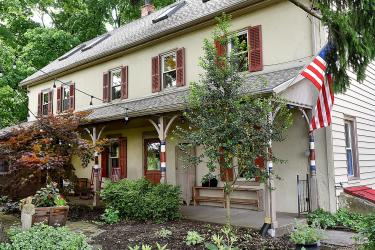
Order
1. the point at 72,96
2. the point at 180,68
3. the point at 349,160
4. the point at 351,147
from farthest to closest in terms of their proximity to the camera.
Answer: the point at 72,96, the point at 180,68, the point at 351,147, the point at 349,160

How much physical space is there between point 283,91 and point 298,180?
7.47 feet

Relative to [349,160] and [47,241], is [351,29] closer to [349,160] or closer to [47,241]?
[47,241]

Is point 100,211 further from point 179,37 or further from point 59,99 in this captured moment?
point 59,99

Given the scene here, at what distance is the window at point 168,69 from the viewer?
508 inches

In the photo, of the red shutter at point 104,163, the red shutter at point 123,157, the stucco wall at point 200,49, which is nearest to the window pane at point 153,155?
the red shutter at point 123,157

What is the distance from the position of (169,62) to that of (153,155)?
340 centimetres

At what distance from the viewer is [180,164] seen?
1224cm

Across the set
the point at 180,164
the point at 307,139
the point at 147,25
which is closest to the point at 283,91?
the point at 307,139

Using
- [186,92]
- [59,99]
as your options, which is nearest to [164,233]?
[186,92]

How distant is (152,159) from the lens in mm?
13352

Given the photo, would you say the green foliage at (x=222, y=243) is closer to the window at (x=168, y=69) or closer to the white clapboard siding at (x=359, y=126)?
the white clapboard siding at (x=359, y=126)

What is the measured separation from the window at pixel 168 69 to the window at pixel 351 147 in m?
5.73

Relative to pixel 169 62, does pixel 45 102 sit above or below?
below

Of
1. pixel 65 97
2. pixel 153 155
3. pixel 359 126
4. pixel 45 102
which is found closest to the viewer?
pixel 359 126
